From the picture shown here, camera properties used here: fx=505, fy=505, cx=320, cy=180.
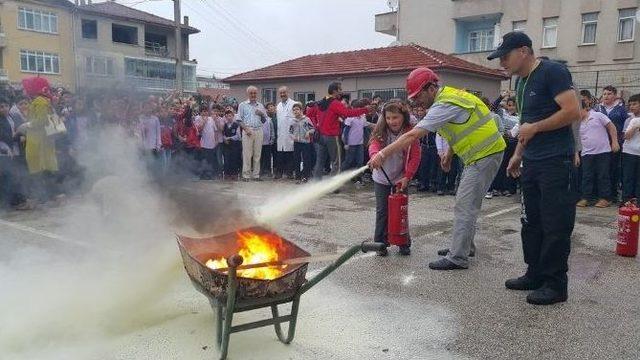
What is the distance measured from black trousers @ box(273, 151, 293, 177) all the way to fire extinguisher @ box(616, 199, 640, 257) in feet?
27.8

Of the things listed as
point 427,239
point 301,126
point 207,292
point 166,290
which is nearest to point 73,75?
point 166,290

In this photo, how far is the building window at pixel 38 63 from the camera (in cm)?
698

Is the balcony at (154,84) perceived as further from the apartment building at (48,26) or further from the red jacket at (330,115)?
Answer: the red jacket at (330,115)

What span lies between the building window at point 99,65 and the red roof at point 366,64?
1641 centimetres

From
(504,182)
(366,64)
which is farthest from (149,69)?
(366,64)

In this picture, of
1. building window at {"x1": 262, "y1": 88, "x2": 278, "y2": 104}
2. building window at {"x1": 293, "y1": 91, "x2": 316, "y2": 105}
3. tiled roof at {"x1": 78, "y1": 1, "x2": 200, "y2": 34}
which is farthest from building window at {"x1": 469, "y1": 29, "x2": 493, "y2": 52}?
tiled roof at {"x1": 78, "y1": 1, "x2": 200, "y2": 34}

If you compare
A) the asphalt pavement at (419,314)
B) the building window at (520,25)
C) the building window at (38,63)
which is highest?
the building window at (520,25)

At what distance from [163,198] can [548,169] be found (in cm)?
386

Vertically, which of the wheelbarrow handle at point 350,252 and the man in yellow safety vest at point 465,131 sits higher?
the man in yellow safety vest at point 465,131

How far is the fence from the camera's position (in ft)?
80.5

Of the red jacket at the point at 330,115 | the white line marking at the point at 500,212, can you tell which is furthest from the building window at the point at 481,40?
the white line marking at the point at 500,212

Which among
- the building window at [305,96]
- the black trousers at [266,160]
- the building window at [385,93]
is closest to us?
the black trousers at [266,160]

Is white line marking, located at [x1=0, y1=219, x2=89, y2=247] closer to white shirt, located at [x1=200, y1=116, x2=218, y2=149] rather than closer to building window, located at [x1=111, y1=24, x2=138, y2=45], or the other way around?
building window, located at [x1=111, y1=24, x2=138, y2=45]

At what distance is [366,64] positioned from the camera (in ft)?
76.9
